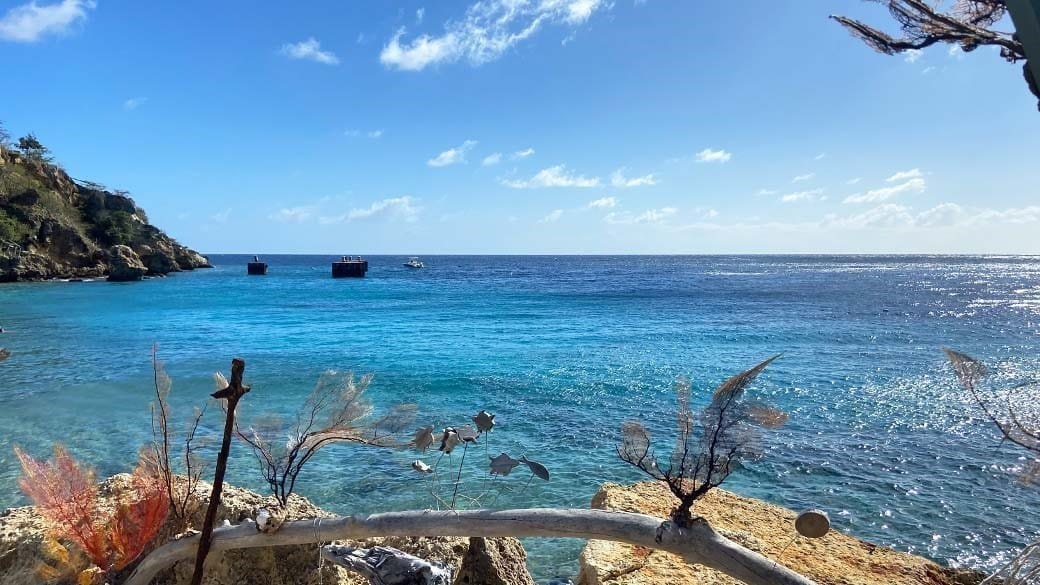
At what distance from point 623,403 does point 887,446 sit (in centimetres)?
541

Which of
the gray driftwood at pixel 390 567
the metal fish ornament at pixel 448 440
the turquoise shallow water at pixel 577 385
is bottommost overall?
the turquoise shallow water at pixel 577 385

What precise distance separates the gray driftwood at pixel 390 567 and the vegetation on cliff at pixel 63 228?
61.8 meters

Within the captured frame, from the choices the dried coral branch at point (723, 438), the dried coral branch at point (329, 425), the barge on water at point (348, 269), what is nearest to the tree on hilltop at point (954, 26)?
the dried coral branch at point (723, 438)

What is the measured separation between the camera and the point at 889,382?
52.3 ft

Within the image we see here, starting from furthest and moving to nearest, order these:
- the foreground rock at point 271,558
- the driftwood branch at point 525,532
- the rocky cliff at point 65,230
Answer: the rocky cliff at point 65,230 → the foreground rock at point 271,558 → the driftwood branch at point 525,532

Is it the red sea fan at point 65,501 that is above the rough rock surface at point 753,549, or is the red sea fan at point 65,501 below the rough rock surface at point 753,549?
above

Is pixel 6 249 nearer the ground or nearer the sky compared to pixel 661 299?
nearer the sky

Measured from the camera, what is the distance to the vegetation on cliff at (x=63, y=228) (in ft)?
167

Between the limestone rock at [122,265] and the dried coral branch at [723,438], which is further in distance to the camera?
the limestone rock at [122,265]

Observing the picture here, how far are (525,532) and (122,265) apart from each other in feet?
215

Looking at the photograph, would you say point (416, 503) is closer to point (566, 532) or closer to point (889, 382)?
point (566, 532)

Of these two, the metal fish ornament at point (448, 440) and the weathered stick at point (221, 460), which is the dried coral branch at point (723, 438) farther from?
the weathered stick at point (221, 460)

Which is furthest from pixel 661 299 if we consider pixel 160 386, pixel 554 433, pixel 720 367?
pixel 160 386

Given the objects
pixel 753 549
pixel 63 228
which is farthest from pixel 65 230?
pixel 753 549
